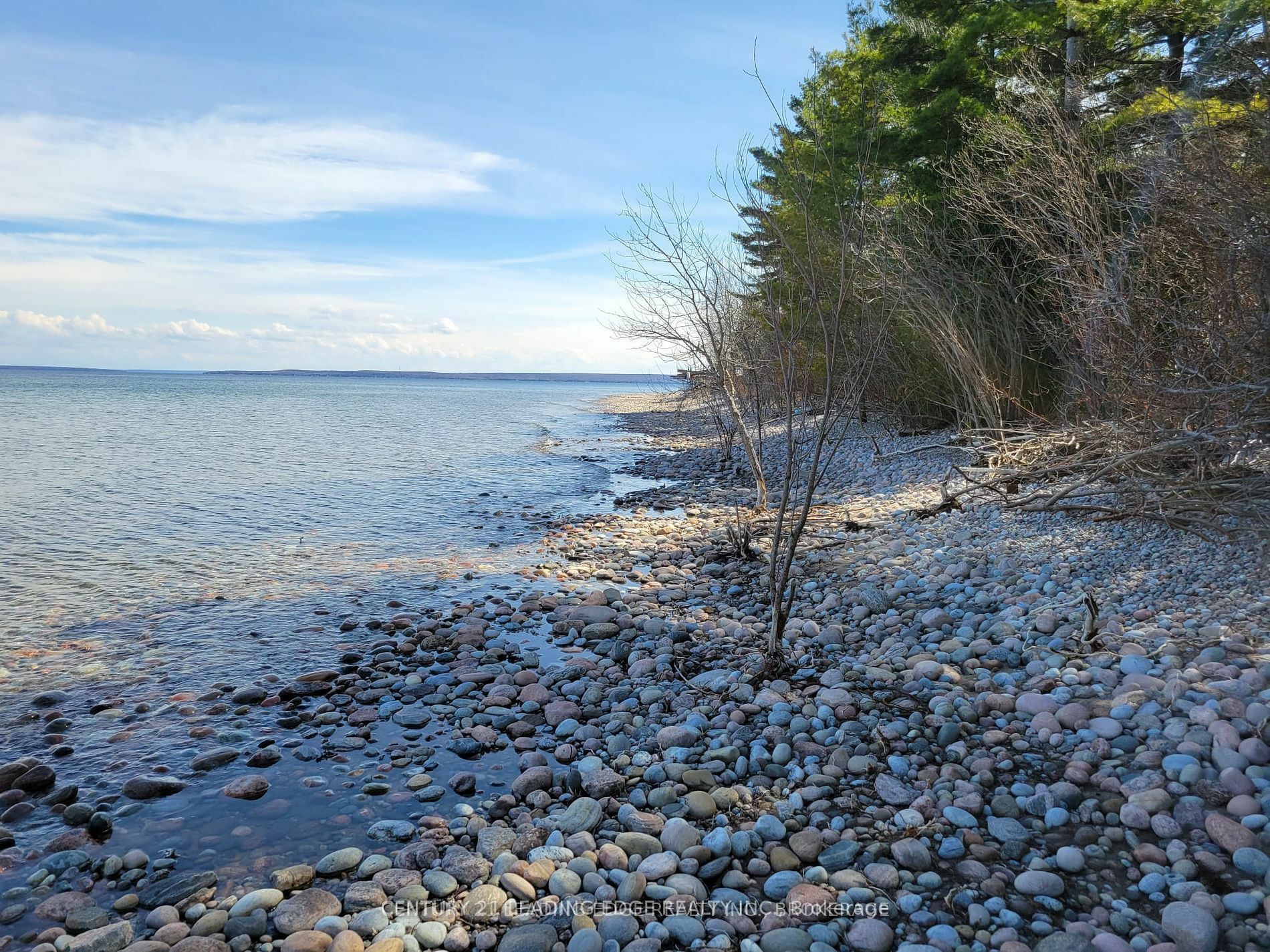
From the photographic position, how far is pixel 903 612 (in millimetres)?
6133

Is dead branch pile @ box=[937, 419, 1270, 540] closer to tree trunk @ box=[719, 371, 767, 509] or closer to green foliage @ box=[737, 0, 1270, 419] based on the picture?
green foliage @ box=[737, 0, 1270, 419]

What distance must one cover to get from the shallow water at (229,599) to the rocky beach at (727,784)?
0.05 metres

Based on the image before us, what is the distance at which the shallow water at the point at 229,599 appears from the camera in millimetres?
4164

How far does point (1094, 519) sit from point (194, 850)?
702cm

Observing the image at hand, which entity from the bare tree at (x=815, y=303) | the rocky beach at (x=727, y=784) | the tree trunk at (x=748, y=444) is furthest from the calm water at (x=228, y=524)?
the bare tree at (x=815, y=303)

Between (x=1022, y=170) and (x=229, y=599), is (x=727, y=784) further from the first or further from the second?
(x=1022, y=170)

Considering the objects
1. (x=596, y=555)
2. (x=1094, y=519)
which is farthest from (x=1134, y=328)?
(x=596, y=555)

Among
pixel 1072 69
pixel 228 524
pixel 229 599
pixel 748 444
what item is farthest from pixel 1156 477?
pixel 228 524

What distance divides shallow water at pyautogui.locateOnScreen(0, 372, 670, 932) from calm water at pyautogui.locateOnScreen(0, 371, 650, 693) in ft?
0.15

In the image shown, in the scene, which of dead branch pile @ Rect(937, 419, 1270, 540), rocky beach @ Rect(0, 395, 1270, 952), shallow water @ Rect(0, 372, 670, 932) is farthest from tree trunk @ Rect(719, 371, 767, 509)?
rocky beach @ Rect(0, 395, 1270, 952)

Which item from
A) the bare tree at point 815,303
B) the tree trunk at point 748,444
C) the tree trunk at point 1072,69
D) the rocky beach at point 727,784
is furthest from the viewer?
the tree trunk at point 1072,69

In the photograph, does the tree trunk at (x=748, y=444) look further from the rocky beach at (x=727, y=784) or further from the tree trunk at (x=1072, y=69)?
the tree trunk at (x=1072, y=69)

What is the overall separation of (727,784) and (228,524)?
11045 millimetres

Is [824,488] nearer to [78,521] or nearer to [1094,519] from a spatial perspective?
[1094,519]
